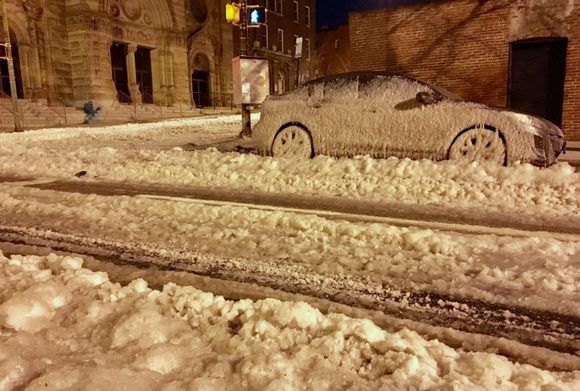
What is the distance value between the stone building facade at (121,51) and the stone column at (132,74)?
68 mm

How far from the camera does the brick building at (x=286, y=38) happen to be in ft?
144

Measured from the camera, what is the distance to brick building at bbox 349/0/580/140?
11.2m

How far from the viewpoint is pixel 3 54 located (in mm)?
21594

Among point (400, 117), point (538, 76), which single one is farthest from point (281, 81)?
point (400, 117)

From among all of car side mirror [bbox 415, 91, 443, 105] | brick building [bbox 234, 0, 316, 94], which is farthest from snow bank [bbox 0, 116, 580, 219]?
brick building [bbox 234, 0, 316, 94]

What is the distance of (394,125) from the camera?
7.56 meters

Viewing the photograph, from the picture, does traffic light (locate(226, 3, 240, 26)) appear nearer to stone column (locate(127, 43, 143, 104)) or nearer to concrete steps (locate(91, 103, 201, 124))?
concrete steps (locate(91, 103, 201, 124))

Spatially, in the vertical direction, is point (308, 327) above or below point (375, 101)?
below

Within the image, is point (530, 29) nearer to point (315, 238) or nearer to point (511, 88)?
point (511, 88)

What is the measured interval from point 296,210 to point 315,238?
1041mm

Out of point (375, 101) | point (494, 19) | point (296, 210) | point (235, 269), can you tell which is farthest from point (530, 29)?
point (235, 269)

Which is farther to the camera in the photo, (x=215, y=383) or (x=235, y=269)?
(x=235, y=269)

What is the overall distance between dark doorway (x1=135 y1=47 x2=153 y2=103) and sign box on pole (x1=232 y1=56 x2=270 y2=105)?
855 inches

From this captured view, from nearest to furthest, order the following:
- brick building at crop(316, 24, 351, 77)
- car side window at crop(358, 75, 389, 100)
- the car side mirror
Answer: the car side mirror → car side window at crop(358, 75, 389, 100) → brick building at crop(316, 24, 351, 77)
